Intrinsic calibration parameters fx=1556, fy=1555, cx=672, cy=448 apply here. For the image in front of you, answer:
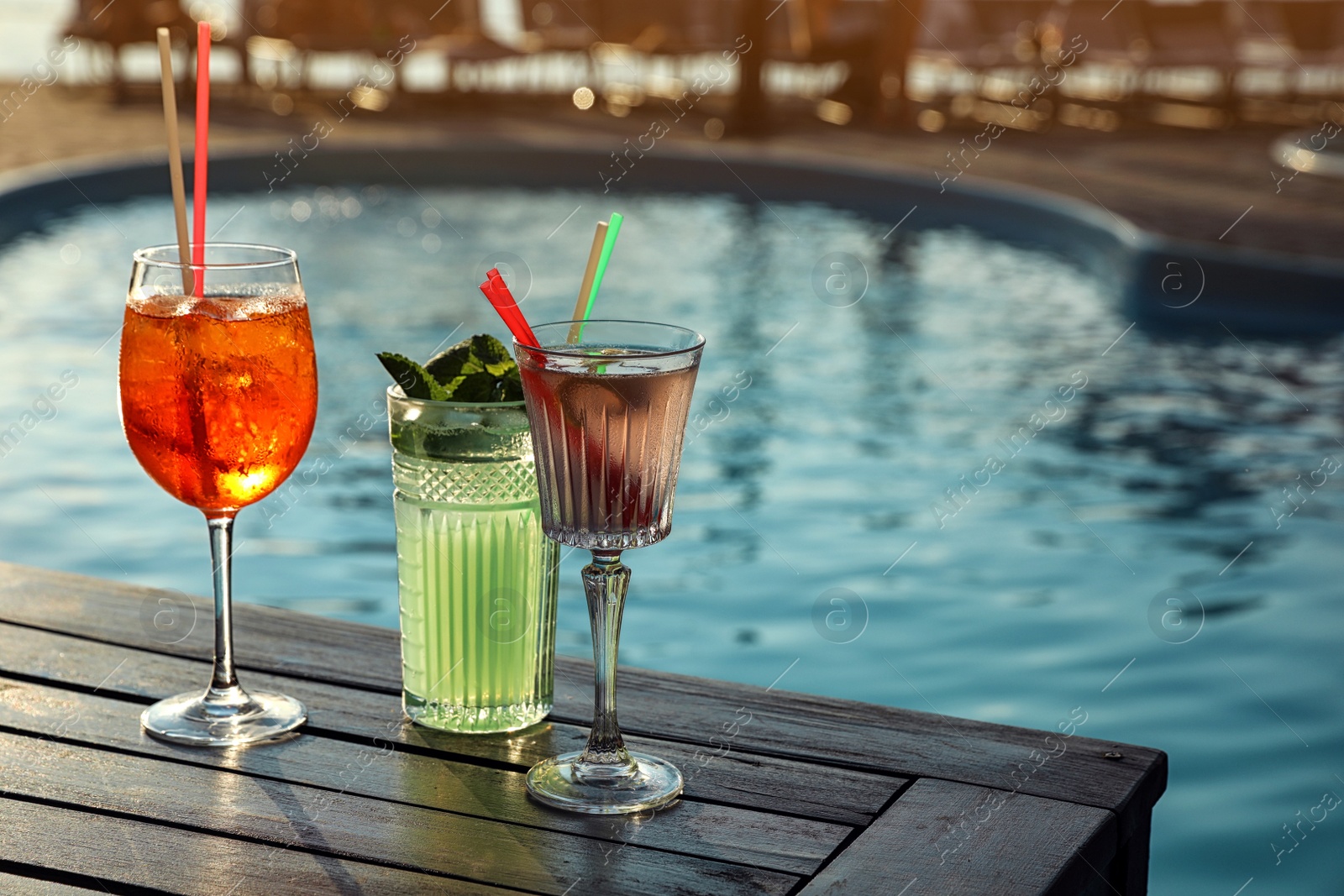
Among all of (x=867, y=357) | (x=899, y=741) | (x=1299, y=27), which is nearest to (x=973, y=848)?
(x=899, y=741)

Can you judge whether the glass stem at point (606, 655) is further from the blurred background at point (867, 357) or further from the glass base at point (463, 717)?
the blurred background at point (867, 357)

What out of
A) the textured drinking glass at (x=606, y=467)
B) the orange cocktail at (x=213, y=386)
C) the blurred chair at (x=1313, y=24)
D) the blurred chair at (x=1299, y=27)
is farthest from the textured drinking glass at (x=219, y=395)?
the blurred chair at (x=1313, y=24)

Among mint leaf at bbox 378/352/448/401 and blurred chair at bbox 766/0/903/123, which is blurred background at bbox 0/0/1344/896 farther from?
mint leaf at bbox 378/352/448/401

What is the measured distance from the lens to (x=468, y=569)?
1.31m

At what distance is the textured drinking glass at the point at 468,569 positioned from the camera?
1.30 metres

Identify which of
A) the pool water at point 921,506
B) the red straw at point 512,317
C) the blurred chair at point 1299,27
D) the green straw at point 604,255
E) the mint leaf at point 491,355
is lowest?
the pool water at point 921,506

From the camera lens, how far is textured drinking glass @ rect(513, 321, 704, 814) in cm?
112

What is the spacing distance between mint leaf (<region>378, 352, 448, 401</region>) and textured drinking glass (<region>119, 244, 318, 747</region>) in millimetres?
69

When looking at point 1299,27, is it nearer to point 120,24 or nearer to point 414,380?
point 120,24

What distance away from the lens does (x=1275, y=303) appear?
21.4 ft

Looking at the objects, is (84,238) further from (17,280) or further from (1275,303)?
(1275,303)

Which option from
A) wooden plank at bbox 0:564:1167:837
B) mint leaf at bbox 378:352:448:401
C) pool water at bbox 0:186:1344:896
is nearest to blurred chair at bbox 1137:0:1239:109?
pool water at bbox 0:186:1344:896

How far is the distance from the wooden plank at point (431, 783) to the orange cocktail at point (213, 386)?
0.21 meters

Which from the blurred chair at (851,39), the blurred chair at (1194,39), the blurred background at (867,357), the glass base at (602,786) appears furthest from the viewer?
the blurred chair at (1194,39)
